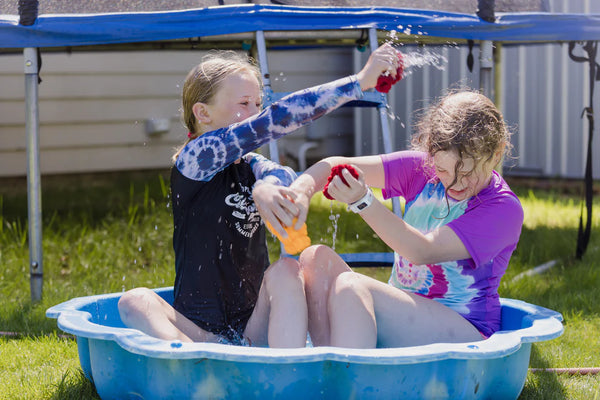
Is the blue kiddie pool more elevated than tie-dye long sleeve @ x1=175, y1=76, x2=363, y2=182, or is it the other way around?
tie-dye long sleeve @ x1=175, y1=76, x2=363, y2=182

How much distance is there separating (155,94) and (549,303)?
3.80 metres

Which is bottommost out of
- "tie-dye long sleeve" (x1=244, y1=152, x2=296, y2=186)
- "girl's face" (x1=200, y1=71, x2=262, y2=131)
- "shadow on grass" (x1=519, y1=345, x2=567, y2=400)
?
"shadow on grass" (x1=519, y1=345, x2=567, y2=400)

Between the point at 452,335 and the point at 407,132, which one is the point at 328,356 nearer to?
the point at 452,335

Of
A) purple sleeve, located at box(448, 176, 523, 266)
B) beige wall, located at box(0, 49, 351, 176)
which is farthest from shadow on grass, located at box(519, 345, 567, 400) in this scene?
beige wall, located at box(0, 49, 351, 176)

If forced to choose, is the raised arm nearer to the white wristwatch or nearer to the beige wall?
the white wristwatch

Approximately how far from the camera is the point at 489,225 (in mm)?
1802

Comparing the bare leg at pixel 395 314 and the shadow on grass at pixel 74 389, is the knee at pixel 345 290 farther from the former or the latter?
the shadow on grass at pixel 74 389

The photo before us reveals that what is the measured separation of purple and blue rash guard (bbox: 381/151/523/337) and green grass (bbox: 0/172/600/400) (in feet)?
1.07

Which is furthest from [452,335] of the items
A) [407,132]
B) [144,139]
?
[407,132]

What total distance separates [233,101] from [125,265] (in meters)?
1.89

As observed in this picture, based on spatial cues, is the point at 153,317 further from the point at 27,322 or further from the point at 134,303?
the point at 27,322

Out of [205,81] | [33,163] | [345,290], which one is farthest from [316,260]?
[33,163]

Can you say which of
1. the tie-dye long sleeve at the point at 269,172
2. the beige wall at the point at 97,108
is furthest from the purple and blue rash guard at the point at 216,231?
the beige wall at the point at 97,108

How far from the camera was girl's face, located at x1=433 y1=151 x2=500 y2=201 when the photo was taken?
1.81 metres
